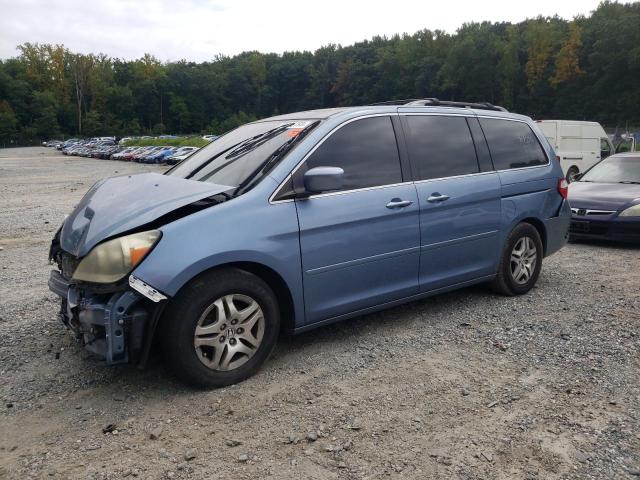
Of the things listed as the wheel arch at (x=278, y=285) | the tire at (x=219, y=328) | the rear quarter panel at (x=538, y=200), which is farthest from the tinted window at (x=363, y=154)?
the rear quarter panel at (x=538, y=200)

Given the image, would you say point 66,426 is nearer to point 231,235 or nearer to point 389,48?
point 231,235

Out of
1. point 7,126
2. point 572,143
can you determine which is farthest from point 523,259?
point 7,126

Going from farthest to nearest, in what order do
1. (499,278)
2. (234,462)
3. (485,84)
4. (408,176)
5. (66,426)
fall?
(485,84) → (499,278) → (408,176) → (66,426) → (234,462)

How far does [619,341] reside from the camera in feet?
14.3

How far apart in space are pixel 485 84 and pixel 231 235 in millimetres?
88556

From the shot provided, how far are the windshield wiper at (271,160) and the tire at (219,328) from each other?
2.08 feet

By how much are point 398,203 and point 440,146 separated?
0.83 meters

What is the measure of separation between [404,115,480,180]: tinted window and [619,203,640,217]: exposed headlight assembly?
423cm

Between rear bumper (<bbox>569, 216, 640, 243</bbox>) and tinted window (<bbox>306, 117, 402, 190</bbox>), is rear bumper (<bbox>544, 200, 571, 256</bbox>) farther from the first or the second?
rear bumper (<bbox>569, 216, 640, 243</bbox>)

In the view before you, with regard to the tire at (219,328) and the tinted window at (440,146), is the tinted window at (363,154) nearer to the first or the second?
the tinted window at (440,146)

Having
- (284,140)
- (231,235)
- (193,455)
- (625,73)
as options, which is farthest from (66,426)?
(625,73)

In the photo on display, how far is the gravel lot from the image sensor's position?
9.27ft

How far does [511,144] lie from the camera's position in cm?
554

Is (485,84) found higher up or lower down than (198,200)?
higher up
